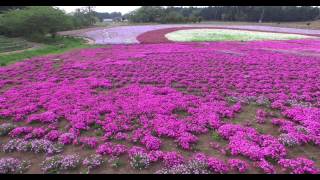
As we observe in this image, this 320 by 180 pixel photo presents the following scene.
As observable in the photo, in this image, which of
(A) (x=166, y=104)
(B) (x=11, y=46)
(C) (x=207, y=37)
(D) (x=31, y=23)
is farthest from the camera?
(C) (x=207, y=37)

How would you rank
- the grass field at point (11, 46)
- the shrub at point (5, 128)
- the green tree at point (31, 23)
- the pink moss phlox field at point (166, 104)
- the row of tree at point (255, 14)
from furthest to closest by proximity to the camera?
the row of tree at point (255, 14), the green tree at point (31, 23), the grass field at point (11, 46), the shrub at point (5, 128), the pink moss phlox field at point (166, 104)

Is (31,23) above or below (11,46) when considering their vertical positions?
above

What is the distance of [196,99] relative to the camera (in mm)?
16609

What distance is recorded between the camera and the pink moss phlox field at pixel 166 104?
438 inches

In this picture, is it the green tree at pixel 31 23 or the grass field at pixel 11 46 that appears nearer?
the grass field at pixel 11 46

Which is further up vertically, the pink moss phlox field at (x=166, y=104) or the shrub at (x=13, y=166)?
the pink moss phlox field at (x=166, y=104)

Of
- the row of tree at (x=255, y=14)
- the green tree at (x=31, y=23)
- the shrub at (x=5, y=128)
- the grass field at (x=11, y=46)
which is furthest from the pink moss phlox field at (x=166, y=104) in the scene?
the row of tree at (x=255, y=14)

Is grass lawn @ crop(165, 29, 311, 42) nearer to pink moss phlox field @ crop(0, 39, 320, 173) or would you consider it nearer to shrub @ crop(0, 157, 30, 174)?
pink moss phlox field @ crop(0, 39, 320, 173)

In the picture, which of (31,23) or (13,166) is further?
(31,23)

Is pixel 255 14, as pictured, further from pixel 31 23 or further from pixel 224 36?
pixel 31 23

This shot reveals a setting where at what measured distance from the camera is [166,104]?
15445 mm

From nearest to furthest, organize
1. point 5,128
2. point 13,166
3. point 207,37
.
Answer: point 13,166, point 5,128, point 207,37

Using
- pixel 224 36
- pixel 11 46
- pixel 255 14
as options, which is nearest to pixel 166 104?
pixel 11 46

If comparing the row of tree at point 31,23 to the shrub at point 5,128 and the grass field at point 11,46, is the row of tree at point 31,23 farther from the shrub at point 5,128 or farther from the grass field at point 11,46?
the shrub at point 5,128
